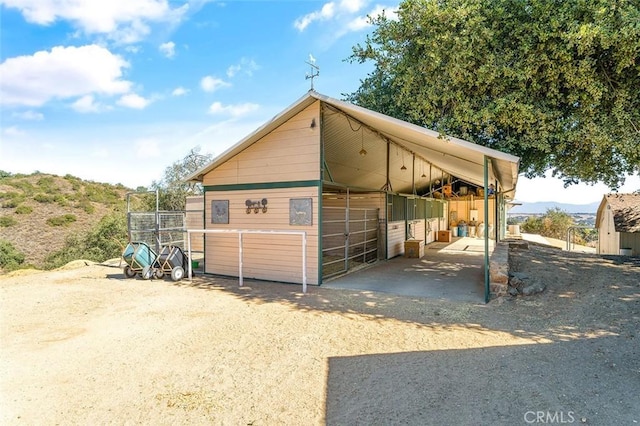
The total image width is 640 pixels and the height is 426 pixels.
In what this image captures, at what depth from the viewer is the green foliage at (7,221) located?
23.4 meters

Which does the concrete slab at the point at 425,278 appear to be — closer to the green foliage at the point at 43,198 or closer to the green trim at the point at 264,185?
the green trim at the point at 264,185

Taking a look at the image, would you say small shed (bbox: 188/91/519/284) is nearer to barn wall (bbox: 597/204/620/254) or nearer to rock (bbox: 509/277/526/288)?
rock (bbox: 509/277/526/288)

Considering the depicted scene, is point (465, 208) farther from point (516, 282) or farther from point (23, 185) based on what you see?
point (23, 185)

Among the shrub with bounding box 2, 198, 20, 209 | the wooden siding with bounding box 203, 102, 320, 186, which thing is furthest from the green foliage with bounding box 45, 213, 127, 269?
the wooden siding with bounding box 203, 102, 320, 186

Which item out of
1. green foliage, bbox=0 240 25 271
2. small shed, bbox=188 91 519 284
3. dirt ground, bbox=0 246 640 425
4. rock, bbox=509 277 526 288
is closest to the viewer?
dirt ground, bbox=0 246 640 425

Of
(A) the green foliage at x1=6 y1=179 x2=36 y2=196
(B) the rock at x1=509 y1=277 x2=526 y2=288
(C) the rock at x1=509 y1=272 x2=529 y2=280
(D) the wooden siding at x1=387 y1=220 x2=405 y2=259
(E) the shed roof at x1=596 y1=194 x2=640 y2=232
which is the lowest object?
(B) the rock at x1=509 y1=277 x2=526 y2=288

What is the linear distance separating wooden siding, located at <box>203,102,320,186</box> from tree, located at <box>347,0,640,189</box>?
260 cm

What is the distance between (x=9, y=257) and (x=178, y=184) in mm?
10087

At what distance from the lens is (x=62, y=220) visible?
2548 cm

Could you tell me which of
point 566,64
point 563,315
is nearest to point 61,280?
point 563,315

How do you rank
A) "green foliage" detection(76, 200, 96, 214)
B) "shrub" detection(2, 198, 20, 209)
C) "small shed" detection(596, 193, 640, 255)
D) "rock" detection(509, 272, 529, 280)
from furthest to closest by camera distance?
"green foliage" detection(76, 200, 96, 214)
"shrub" detection(2, 198, 20, 209)
"small shed" detection(596, 193, 640, 255)
"rock" detection(509, 272, 529, 280)

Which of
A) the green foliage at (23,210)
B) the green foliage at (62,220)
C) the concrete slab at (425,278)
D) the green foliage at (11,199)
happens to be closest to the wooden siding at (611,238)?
the concrete slab at (425,278)

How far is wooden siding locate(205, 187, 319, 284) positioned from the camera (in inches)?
314

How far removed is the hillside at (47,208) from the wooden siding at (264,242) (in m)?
17.9
